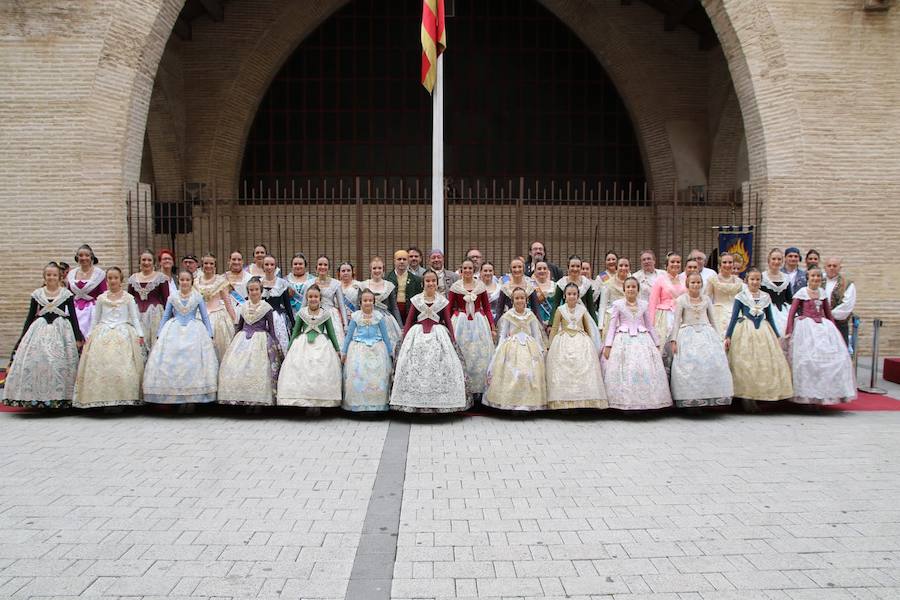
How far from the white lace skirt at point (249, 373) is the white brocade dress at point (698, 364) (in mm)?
3866

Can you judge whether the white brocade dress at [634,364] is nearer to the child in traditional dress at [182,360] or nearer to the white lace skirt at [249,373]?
the white lace skirt at [249,373]

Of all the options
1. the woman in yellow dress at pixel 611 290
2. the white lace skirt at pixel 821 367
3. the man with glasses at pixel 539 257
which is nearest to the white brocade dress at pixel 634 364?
the woman in yellow dress at pixel 611 290

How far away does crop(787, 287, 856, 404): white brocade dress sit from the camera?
6922 mm

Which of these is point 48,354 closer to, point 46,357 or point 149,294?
point 46,357

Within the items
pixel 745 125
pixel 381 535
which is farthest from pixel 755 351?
pixel 745 125

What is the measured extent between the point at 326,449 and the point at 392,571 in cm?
231

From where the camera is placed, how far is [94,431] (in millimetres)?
6152

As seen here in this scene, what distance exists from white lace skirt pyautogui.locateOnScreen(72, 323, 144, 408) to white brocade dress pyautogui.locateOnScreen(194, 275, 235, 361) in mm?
889

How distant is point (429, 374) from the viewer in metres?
6.52

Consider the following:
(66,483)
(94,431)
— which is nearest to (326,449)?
(66,483)

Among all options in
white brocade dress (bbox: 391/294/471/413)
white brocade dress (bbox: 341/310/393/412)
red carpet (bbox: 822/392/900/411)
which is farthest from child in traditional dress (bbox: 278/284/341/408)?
red carpet (bbox: 822/392/900/411)

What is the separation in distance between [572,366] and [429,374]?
1358 mm

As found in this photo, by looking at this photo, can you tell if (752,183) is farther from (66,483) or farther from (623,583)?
(66,483)

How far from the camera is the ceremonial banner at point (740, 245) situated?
10.8 meters
